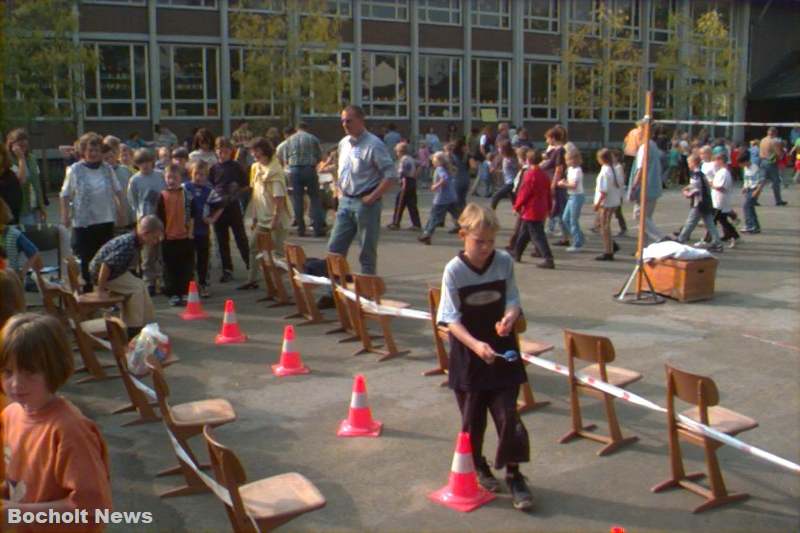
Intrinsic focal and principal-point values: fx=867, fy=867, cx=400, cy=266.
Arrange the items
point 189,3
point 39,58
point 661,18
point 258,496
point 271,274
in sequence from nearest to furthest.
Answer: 1. point 258,496
2. point 271,274
3. point 39,58
4. point 189,3
5. point 661,18

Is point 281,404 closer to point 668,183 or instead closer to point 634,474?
point 634,474

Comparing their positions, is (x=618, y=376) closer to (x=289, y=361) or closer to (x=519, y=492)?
(x=519, y=492)

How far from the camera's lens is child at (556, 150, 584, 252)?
13680 millimetres

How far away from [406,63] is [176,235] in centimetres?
2875

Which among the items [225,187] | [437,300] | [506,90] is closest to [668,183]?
[506,90]

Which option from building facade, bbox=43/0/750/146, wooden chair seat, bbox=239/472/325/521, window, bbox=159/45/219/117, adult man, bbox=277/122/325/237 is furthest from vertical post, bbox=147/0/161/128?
wooden chair seat, bbox=239/472/325/521

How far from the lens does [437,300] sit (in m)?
7.02

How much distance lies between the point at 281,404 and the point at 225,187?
17.0ft

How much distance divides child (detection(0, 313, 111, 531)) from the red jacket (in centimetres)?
1003

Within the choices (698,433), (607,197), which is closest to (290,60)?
(607,197)

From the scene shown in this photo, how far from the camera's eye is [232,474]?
3.76m

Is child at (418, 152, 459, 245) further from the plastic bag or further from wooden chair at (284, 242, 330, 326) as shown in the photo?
the plastic bag

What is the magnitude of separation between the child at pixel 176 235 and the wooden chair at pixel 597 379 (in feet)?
17.9

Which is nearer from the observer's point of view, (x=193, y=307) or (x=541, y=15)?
(x=193, y=307)
